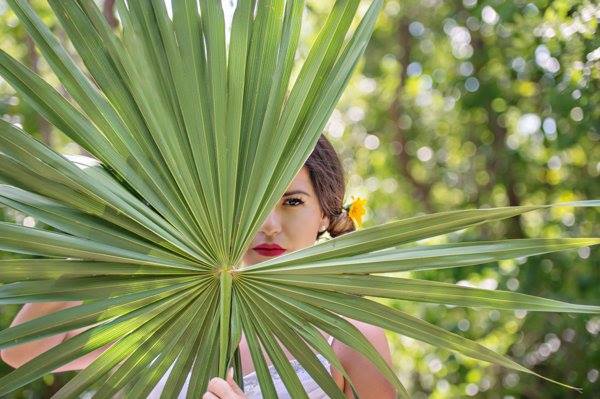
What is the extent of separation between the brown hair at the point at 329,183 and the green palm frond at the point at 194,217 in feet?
2.50

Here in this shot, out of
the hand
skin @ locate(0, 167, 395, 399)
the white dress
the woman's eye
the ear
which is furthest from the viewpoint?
the ear

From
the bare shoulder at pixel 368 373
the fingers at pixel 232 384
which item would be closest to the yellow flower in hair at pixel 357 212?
the bare shoulder at pixel 368 373

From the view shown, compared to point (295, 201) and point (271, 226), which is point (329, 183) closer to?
point (295, 201)

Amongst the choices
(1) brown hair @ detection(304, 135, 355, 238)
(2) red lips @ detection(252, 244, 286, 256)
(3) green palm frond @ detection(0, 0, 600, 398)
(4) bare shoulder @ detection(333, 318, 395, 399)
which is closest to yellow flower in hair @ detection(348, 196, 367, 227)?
(1) brown hair @ detection(304, 135, 355, 238)

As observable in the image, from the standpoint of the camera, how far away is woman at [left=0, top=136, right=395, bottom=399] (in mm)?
2271

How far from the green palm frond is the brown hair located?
0.76m

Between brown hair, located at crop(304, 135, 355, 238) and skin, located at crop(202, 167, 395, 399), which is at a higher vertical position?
brown hair, located at crop(304, 135, 355, 238)

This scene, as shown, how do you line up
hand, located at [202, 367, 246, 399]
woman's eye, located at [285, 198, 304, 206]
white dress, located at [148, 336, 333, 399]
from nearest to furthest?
→ hand, located at [202, 367, 246, 399] < white dress, located at [148, 336, 333, 399] < woman's eye, located at [285, 198, 304, 206]

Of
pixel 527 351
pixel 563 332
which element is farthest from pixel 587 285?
pixel 527 351

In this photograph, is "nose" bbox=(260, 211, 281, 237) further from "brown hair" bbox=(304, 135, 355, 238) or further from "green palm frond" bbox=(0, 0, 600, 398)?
"green palm frond" bbox=(0, 0, 600, 398)

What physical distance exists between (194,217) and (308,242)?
72 cm

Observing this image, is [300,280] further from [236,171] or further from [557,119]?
[557,119]

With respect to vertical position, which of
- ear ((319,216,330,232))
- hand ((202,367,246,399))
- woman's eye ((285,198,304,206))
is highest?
woman's eye ((285,198,304,206))

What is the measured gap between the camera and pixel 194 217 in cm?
183
